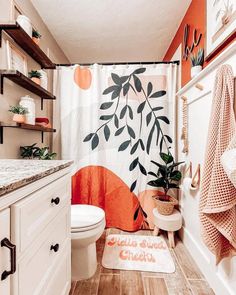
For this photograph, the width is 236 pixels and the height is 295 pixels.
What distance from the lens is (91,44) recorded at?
253cm

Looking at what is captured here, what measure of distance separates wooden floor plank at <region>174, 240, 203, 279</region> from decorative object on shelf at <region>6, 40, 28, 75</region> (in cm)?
203

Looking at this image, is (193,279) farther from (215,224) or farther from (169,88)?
(169,88)

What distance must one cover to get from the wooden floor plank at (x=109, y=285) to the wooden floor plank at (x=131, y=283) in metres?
0.04

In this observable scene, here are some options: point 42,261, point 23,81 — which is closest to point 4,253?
point 42,261

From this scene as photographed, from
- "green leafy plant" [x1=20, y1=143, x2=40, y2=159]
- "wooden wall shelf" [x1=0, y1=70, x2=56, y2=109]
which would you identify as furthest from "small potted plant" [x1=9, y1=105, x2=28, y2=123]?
"green leafy plant" [x1=20, y1=143, x2=40, y2=159]

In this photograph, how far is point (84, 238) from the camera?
4.22 feet

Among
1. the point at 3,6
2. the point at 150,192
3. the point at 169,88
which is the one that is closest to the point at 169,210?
the point at 150,192

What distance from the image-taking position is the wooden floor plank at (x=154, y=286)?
128 cm

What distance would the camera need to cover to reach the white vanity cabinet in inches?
20.9

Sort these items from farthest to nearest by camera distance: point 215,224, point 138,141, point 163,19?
point 138,141, point 163,19, point 215,224

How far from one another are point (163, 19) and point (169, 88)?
27.8 inches

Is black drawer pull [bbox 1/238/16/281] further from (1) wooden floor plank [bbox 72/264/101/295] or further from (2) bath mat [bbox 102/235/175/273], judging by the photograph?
(2) bath mat [bbox 102/235/175/273]

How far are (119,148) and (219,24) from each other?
1392 millimetres

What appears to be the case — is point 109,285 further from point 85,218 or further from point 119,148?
point 119,148
